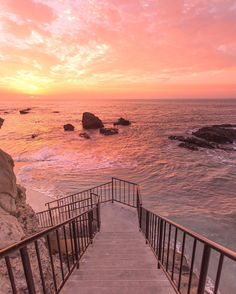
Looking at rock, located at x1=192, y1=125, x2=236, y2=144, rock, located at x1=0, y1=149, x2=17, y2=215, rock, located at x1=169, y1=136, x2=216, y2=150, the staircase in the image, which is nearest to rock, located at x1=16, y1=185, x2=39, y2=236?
rock, located at x1=0, y1=149, x2=17, y2=215

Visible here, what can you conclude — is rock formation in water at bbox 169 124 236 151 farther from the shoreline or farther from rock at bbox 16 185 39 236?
rock at bbox 16 185 39 236

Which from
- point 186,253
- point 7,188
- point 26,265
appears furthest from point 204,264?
point 186,253

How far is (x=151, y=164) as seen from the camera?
66.0ft

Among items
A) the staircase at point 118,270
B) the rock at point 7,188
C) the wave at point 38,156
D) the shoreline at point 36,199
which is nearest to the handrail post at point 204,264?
the staircase at point 118,270

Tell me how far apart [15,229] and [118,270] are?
3222 millimetres

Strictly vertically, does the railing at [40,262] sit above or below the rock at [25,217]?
above

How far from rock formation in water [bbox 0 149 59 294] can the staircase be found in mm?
1256

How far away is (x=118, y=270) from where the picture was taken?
397 cm

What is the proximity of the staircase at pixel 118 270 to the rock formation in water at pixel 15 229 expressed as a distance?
1.26 meters

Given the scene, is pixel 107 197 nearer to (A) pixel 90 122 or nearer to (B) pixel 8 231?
(B) pixel 8 231

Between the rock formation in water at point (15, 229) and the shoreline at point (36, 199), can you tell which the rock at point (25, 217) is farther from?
the shoreline at point (36, 199)

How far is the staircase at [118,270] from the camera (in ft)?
11.0

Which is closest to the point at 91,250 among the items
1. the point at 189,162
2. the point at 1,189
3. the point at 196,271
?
the point at 1,189

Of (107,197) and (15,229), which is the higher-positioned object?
(15,229)
